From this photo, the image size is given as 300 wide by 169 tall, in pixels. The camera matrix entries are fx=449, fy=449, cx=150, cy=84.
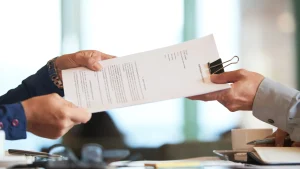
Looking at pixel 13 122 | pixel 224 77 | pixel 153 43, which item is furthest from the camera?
pixel 153 43

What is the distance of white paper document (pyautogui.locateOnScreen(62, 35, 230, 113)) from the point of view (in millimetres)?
1032

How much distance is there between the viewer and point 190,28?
196 cm

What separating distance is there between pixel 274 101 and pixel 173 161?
0.30 m

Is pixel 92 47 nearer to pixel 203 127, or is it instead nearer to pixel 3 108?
pixel 203 127

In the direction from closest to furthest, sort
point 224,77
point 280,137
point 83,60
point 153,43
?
point 224,77, point 83,60, point 280,137, point 153,43

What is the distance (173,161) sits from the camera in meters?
1.15

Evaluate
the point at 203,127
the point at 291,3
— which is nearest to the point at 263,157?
the point at 203,127

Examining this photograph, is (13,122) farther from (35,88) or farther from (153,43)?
(153,43)

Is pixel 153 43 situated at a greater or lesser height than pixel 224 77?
greater

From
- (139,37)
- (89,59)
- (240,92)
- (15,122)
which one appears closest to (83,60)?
(89,59)

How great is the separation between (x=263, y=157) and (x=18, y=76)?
1.24 m

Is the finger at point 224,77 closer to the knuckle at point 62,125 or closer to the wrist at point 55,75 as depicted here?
the knuckle at point 62,125

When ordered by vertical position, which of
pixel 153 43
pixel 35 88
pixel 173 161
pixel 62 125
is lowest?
pixel 173 161

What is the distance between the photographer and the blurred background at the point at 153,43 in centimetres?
193
